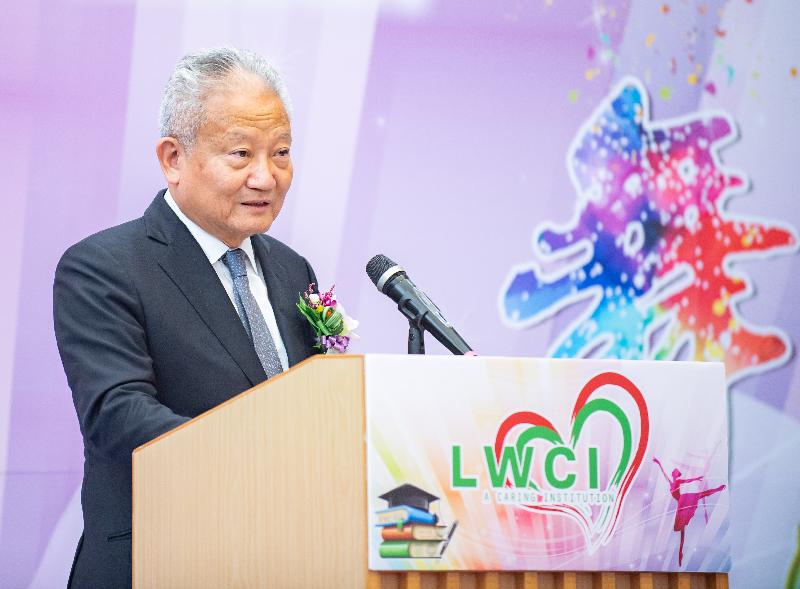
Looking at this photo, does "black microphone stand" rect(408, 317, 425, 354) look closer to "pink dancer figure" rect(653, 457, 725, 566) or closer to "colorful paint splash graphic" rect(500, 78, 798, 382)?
"pink dancer figure" rect(653, 457, 725, 566)

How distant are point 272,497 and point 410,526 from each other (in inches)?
8.2

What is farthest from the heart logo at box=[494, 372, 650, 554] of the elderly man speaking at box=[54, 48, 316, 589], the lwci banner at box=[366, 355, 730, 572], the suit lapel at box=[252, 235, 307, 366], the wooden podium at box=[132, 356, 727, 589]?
the suit lapel at box=[252, 235, 307, 366]

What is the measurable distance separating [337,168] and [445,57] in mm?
558

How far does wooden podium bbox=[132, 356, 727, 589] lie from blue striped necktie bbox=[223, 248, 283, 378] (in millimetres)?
651

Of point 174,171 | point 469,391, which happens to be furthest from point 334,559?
point 174,171

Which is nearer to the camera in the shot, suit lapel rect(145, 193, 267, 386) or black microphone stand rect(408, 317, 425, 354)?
black microphone stand rect(408, 317, 425, 354)

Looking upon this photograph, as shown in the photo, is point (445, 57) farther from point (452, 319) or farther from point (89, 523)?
point (89, 523)

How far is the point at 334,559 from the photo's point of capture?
4.92 feet

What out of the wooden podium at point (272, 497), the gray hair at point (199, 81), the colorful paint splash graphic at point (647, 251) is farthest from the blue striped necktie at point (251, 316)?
the colorful paint splash graphic at point (647, 251)

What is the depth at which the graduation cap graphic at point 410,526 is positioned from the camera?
1.49 metres

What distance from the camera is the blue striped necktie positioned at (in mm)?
2221

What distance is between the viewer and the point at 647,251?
3.64 m

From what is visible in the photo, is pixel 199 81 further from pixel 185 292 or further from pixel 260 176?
pixel 185 292

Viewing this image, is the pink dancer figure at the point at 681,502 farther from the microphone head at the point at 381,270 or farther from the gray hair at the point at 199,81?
the gray hair at the point at 199,81
